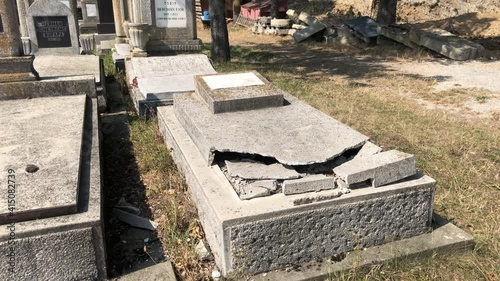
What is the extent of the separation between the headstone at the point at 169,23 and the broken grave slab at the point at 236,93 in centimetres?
490

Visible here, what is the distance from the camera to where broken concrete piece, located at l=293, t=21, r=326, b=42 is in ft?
47.6

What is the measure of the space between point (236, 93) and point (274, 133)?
30.1 inches

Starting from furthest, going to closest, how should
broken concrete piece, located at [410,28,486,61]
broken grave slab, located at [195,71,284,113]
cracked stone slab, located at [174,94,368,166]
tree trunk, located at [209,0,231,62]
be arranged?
broken concrete piece, located at [410,28,486,61]
tree trunk, located at [209,0,231,62]
broken grave slab, located at [195,71,284,113]
cracked stone slab, located at [174,94,368,166]

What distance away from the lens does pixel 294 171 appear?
2.79m

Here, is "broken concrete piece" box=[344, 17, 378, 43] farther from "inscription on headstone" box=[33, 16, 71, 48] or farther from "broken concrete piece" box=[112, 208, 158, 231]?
"broken concrete piece" box=[112, 208, 158, 231]

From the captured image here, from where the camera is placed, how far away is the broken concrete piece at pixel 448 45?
1044cm

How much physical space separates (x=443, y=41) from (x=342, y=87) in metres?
4.92

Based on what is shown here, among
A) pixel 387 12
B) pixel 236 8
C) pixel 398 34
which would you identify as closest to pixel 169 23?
pixel 398 34

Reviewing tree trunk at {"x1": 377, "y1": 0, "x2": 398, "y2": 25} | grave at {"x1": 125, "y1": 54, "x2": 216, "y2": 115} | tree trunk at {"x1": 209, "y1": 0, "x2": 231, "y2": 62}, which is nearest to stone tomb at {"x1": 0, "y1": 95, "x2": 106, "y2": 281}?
grave at {"x1": 125, "y1": 54, "x2": 216, "y2": 115}

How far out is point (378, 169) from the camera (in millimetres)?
2705

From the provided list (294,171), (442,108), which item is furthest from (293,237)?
(442,108)

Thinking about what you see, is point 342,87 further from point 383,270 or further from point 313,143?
point 383,270

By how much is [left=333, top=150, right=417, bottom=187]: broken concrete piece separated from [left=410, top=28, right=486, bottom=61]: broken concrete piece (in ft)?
29.2

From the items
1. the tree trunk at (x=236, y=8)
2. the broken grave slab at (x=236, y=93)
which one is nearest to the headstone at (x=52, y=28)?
the broken grave slab at (x=236, y=93)
